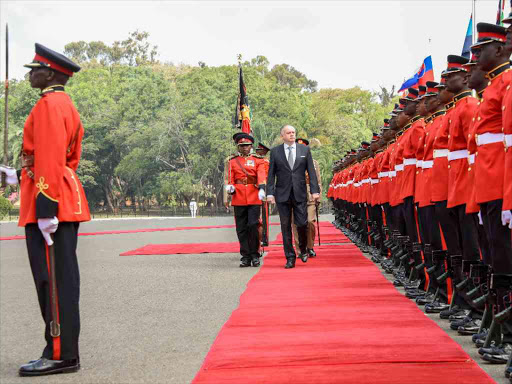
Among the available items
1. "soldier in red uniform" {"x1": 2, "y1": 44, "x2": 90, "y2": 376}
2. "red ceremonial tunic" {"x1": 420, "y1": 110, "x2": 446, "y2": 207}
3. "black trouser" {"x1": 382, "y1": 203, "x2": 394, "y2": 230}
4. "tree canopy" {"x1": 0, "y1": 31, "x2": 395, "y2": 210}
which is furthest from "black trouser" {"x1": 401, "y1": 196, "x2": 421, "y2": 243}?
"tree canopy" {"x1": 0, "y1": 31, "x2": 395, "y2": 210}

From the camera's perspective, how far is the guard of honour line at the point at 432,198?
18.2 ft

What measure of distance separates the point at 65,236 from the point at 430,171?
3783 mm

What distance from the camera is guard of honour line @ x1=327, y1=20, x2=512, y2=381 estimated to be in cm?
574

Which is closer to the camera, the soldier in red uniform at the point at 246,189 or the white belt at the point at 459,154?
the white belt at the point at 459,154

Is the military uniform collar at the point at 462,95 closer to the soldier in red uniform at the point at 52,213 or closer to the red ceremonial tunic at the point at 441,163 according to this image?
the red ceremonial tunic at the point at 441,163

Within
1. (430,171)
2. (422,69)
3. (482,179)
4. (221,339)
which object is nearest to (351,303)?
(430,171)

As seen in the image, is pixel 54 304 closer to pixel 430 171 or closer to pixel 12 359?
pixel 12 359

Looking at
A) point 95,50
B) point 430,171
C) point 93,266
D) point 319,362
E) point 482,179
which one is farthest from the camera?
point 95,50

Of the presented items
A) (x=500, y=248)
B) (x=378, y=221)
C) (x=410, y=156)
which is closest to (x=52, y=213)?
(x=500, y=248)

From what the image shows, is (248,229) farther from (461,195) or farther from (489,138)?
(489,138)

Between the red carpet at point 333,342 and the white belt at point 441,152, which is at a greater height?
the white belt at point 441,152

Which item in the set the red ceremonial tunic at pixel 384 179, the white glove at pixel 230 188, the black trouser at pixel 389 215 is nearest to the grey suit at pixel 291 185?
the white glove at pixel 230 188

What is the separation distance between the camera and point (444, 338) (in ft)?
20.4

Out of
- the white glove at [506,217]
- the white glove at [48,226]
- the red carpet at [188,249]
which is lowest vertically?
the red carpet at [188,249]
